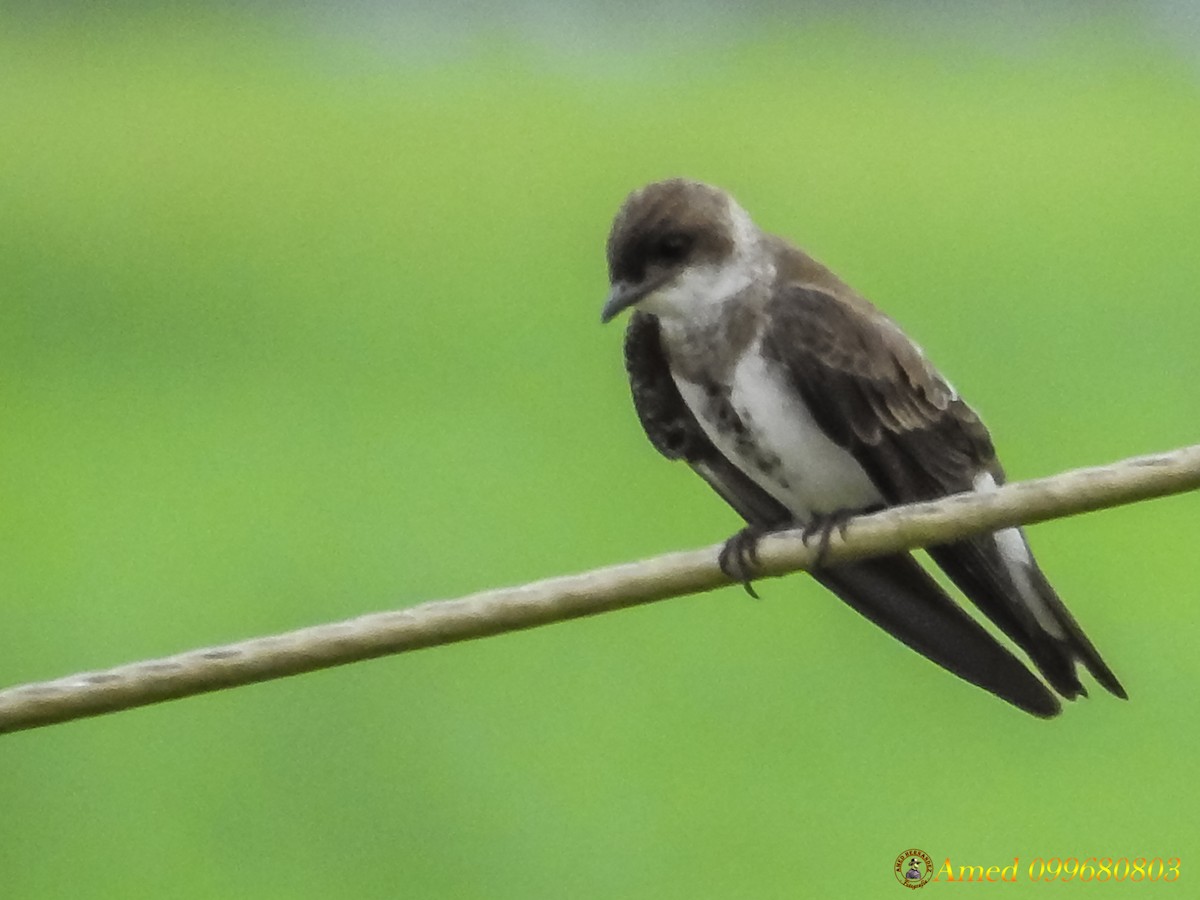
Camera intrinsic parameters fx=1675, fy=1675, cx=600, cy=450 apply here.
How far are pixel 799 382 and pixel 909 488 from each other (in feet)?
0.40

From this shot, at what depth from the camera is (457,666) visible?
153cm

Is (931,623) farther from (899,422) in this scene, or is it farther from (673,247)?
(673,247)

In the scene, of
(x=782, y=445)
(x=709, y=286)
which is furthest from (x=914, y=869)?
(x=709, y=286)

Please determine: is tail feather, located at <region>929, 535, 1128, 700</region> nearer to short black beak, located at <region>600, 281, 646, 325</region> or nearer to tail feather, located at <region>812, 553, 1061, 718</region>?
tail feather, located at <region>812, 553, 1061, 718</region>

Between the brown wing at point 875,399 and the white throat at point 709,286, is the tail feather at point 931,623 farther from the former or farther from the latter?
the white throat at point 709,286

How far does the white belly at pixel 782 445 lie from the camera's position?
1.32 meters

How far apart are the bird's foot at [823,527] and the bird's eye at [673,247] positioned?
0.24 metres

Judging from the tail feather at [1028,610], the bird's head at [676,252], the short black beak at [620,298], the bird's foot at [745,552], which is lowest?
the tail feather at [1028,610]

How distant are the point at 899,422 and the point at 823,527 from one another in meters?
0.11

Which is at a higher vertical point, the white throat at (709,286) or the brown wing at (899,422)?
the white throat at (709,286)

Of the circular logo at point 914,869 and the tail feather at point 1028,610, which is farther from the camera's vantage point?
the circular logo at point 914,869

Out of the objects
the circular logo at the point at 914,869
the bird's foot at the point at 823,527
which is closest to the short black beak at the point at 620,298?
the bird's foot at the point at 823,527

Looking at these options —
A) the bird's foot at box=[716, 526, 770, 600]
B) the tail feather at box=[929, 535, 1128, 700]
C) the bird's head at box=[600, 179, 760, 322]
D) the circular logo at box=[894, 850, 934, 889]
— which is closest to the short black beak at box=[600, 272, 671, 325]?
the bird's head at box=[600, 179, 760, 322]

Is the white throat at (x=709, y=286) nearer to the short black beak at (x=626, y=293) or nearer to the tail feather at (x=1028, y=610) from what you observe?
the short black beak at (x=626, y=293)
